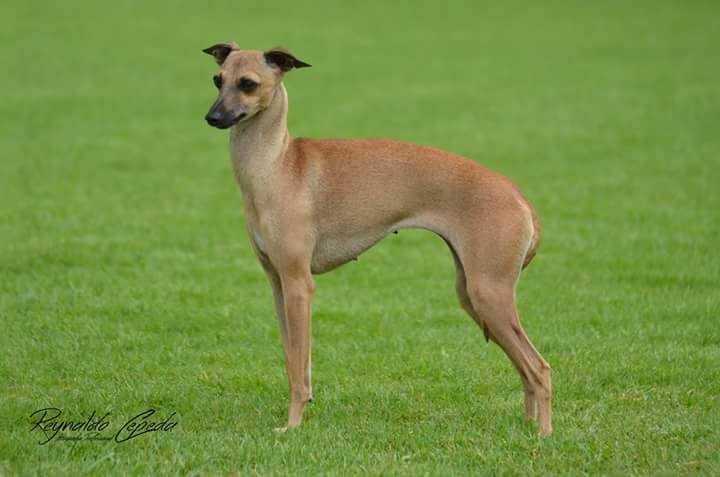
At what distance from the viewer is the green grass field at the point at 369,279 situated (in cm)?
686

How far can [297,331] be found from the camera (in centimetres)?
721

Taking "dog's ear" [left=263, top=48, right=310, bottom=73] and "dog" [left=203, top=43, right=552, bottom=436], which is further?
"dog's ear" [left=263, top=48, right=310, bottom=73]

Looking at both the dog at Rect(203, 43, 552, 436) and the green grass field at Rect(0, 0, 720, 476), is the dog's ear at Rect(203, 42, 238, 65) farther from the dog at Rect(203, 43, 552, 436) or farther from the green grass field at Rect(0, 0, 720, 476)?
the green grass field at Rect(0, 0, 720, 476)

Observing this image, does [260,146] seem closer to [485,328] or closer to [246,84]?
[246,84]

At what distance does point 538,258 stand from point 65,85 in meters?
13.4

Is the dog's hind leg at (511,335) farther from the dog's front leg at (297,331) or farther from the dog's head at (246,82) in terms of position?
the dog's head at (246,82)

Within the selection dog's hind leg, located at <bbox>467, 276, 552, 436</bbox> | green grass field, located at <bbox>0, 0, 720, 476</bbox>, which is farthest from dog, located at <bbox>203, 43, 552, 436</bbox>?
green grass field, located at <bbox>0, 0, 720, 476</bbox>

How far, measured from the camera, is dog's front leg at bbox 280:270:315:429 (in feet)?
23.5

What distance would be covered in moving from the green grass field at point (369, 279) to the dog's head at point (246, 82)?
1.98 meters

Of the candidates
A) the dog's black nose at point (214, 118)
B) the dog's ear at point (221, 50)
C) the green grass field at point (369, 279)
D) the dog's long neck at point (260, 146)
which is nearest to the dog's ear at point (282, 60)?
the dog's long neck at point (260, 146)

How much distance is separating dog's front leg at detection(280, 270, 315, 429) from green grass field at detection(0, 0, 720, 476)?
6.1 inches

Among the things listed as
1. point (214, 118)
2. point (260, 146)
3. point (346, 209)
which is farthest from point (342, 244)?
point (214, 118)

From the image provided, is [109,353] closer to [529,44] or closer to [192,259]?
[192,259]

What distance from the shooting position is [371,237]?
7.40 metres
